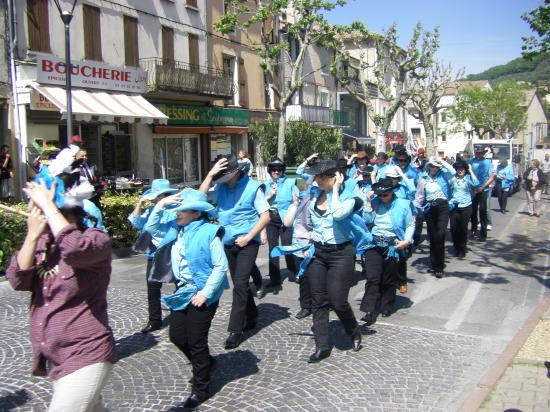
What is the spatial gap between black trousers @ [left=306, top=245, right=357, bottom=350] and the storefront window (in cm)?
1763

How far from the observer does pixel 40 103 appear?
15.8 meters

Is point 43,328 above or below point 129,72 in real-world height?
below

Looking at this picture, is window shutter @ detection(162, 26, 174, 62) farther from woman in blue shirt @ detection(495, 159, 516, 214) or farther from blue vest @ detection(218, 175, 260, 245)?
blue vest @ detection(218, 175, 260, 245)

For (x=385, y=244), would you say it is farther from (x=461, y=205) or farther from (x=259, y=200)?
(x=461, y=205)

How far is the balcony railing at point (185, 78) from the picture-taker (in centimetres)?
2056

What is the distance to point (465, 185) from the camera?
32.6 ft

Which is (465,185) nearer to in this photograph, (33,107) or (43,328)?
(43,328)

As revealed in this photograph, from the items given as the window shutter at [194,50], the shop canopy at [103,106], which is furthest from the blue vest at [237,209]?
the window shutter at [194,50]

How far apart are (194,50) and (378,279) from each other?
20171mm

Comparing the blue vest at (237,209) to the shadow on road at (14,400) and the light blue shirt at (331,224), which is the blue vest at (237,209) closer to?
the light blue shirt at (331,224)

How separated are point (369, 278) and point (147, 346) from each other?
94.4 inches

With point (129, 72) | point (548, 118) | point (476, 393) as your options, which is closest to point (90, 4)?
point (129, 72)

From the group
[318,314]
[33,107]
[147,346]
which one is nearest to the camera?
[318,314]

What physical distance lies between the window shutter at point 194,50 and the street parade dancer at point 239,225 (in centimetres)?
1928
